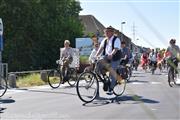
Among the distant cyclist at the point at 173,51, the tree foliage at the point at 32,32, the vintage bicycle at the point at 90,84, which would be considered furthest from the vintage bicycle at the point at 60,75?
the tree foliage at the point at 32,32

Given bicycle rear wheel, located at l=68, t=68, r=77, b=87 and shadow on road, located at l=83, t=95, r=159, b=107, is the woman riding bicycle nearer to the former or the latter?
bicycle rear wheel, located at l=68, t=68, r=77, b=87

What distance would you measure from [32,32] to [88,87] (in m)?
39.1

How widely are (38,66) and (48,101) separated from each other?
40.8 meters

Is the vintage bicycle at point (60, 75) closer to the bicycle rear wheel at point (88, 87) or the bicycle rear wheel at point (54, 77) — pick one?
the bicycle rear wheel at point (54, 77)

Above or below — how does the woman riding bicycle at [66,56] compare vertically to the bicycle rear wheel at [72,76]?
above

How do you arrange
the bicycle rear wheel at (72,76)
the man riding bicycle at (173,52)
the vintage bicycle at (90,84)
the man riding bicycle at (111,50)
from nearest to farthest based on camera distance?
the man riding bicycle at (173,52), the vintage bicycle at (90,84), the man riding bicycle at (111,50), the bicycle rear wheel at (72,76)

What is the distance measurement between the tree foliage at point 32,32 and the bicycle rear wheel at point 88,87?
118ft

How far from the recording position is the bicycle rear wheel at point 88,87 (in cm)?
1013

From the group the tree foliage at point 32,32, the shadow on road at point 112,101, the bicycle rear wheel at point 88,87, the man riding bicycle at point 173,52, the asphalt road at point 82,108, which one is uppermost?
the tree foliage at point 32,32

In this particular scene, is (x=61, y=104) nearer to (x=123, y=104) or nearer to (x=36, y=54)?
(x=123, y=104)

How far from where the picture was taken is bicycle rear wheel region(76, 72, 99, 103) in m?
10.1

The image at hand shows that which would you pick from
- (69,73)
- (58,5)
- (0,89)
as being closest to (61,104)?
(0,89)

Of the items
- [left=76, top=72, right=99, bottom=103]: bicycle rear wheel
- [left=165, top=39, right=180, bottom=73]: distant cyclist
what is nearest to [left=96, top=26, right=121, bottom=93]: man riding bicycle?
[left=76, top=72, right=99, bottom=103]: bicycle rear wheel

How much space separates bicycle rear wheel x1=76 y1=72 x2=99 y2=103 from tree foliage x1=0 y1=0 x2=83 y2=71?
1417 inches
